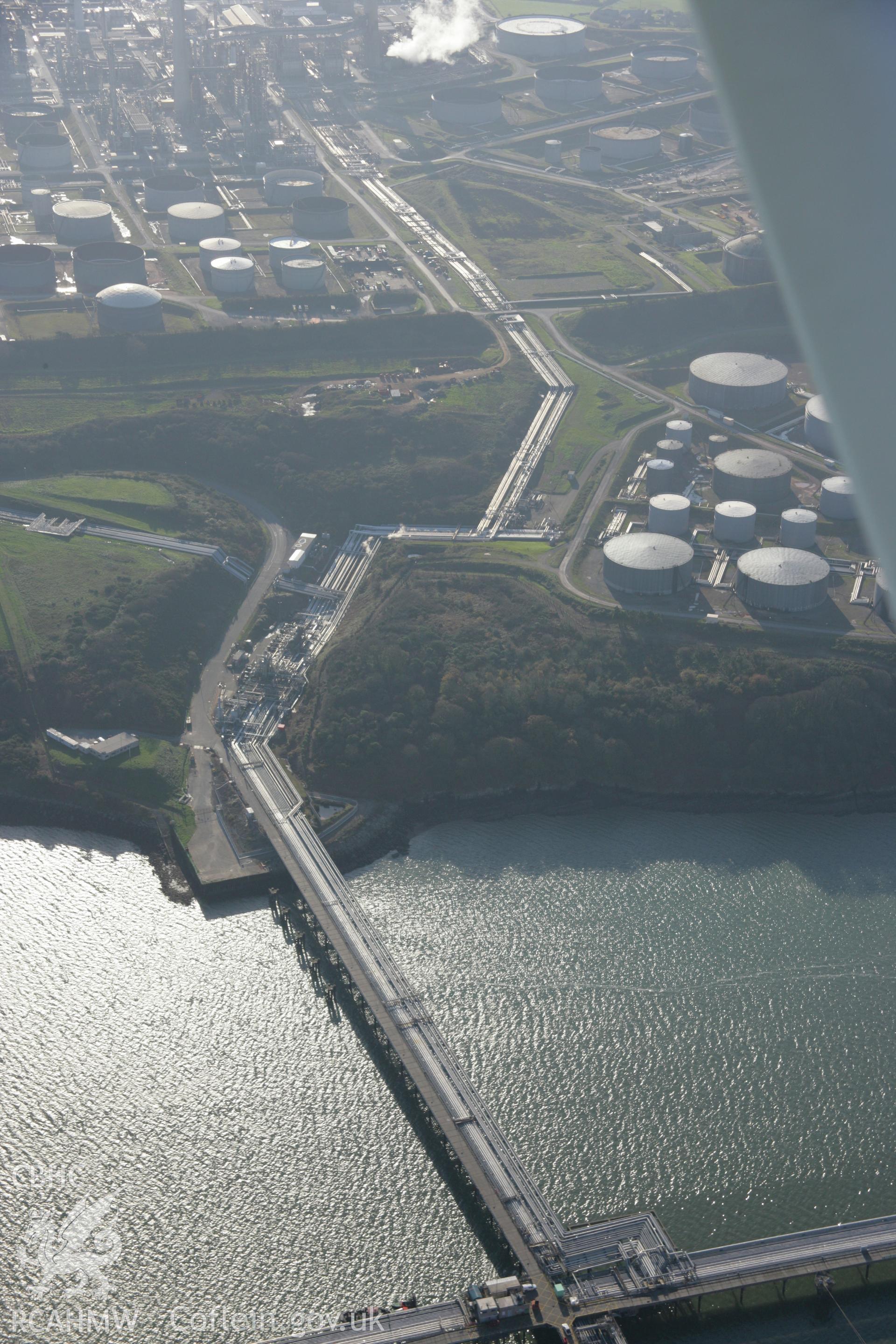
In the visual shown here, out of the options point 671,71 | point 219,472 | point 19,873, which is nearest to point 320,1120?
point 19,873

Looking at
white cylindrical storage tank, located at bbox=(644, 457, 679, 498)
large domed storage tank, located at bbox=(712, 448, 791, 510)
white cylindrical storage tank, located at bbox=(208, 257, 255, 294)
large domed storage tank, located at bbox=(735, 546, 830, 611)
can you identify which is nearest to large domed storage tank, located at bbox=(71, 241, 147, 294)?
white cylindrical storage tank, located at bbox=(208, 257, 255, 294)

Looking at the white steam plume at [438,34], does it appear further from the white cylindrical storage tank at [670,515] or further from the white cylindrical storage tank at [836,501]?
the white cylindrical storage tank at [836,501]

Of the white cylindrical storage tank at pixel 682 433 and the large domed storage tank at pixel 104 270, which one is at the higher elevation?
the large domed storage tank at pixel 104 270

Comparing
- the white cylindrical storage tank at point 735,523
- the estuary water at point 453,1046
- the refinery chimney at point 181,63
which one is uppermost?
the refinery chimney at point 181,63

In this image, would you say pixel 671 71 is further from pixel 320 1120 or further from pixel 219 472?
pixel 320 1120

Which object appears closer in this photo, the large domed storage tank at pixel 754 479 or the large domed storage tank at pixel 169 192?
the large domed storage tank at pixel 754 479

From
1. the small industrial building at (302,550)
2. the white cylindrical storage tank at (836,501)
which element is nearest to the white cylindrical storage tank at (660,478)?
the white cylindrical storage tank at (836,501)
